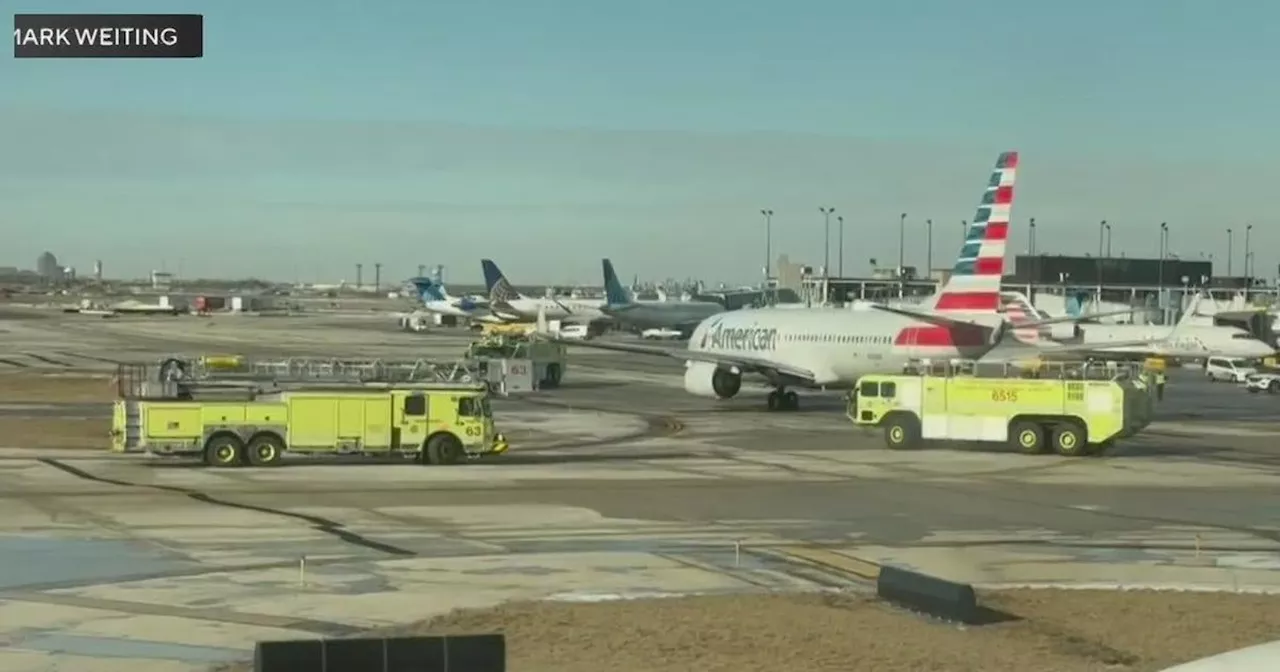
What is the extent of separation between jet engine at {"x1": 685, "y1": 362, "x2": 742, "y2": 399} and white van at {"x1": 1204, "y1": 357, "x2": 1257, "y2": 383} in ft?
139

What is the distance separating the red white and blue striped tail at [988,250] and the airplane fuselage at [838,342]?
1.54 meters

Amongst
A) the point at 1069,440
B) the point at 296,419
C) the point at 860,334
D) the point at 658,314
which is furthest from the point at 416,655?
the point at 658,314

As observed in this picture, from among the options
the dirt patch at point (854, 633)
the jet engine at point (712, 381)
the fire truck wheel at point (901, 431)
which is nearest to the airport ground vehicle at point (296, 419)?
the fire truck wheel at point (901, 431)

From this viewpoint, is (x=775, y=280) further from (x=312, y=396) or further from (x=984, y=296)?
(x=312, y=396)

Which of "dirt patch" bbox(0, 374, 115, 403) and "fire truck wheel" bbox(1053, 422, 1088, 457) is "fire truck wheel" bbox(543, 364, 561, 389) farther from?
"fire truck wheel" bbox(1053, 422, 1088, 457)

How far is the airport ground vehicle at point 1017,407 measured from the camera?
160 ft

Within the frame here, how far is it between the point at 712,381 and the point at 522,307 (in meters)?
104

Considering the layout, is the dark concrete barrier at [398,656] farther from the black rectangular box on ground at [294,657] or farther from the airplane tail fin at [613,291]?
the airplane tail fin at [613,291]

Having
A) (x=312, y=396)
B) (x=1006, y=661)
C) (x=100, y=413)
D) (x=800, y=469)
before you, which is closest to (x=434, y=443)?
(x=312, y=396)

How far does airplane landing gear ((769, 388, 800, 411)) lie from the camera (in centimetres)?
6925

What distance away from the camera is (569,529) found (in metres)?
31.3

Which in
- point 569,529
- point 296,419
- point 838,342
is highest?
point 838,342

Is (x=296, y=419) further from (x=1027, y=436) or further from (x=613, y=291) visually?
(x=613, y=291)

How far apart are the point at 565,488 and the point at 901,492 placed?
8.09 m
